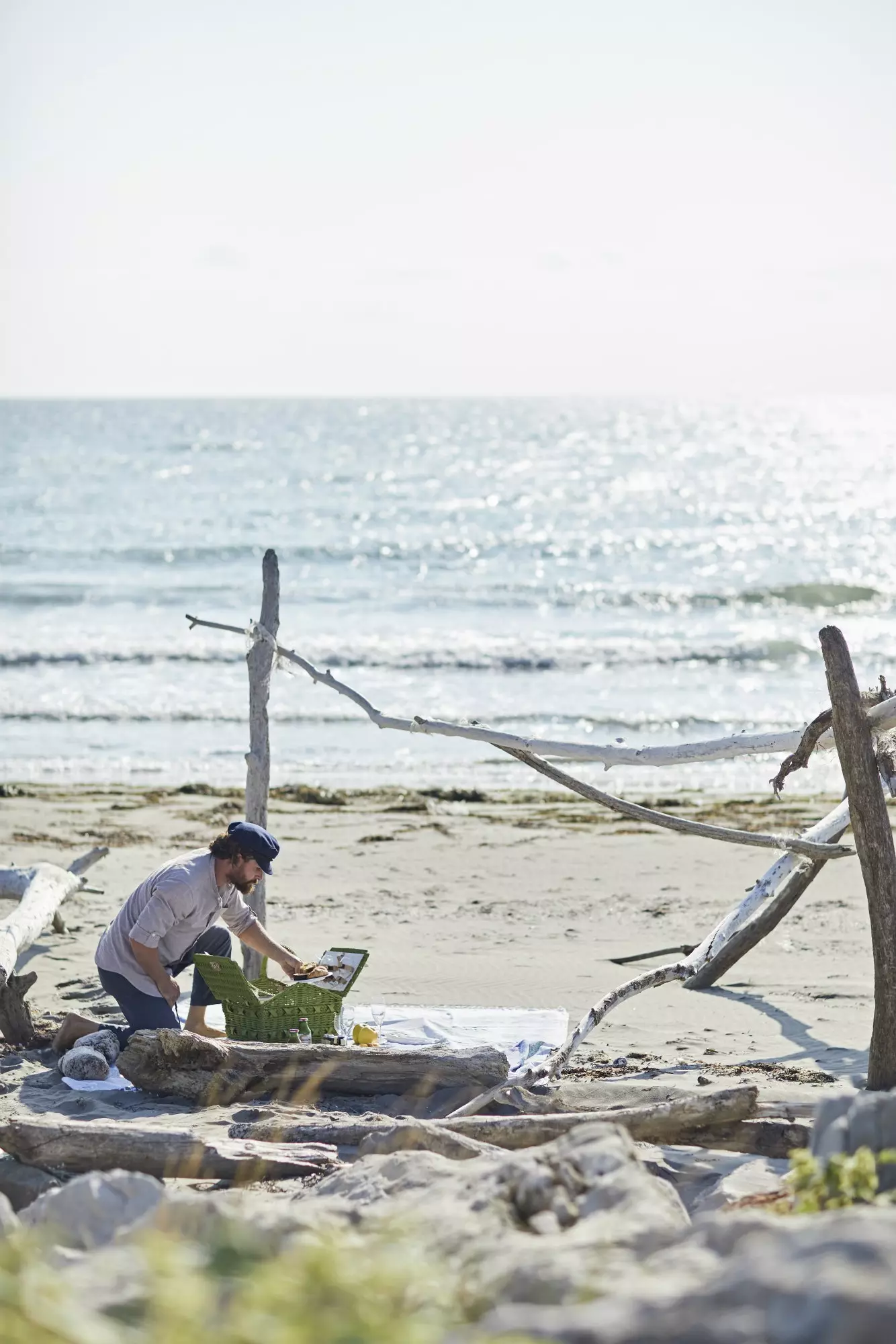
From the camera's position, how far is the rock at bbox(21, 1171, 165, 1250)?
322cm

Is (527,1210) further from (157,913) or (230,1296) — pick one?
(157,913)

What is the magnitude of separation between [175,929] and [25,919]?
1.61 m

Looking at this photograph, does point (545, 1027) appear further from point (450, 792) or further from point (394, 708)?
point (394, 708)

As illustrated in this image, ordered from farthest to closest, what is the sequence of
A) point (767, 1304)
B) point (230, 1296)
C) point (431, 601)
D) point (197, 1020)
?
point (431, 601), point (197, 1020), point (230, 1296), point (767, 1304)

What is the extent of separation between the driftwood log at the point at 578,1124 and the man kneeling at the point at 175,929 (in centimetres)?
128

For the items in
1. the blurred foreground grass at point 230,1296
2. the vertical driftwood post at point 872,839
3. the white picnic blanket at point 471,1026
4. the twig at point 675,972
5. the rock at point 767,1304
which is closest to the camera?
the rock at point 767,1304

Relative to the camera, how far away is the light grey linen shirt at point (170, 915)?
574cm

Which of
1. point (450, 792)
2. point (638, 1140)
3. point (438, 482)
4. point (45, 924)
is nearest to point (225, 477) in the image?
point (438, 482)

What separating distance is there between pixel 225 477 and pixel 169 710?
34937mm

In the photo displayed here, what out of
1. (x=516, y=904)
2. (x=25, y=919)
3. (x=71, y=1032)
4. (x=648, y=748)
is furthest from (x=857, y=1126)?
(x=516, y=904)

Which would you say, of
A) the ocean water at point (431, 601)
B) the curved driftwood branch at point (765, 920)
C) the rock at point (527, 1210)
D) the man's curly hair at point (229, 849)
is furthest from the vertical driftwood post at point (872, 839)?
the ocean water at point (431, 601)

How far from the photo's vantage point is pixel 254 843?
5668 mm

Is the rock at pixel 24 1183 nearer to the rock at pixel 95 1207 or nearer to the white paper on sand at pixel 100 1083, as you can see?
the rock at pixel 95 1207

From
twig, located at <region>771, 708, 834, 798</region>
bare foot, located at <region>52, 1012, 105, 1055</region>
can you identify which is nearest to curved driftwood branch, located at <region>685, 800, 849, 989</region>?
twig, located at <region>771, 708, 834, 798</region>
